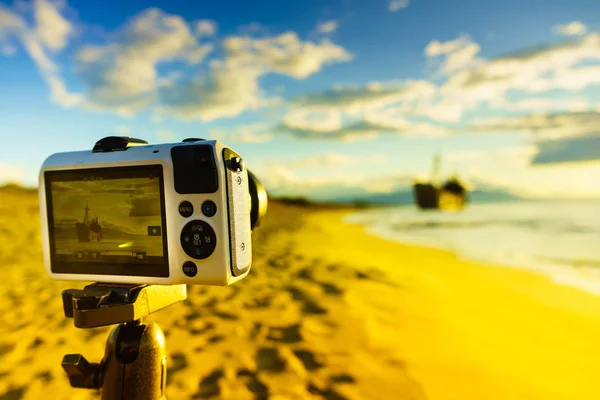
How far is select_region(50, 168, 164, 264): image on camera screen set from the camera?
121 cm

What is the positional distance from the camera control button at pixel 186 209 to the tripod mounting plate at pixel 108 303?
1.13ft

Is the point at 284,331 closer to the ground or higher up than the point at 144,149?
closer to the ground

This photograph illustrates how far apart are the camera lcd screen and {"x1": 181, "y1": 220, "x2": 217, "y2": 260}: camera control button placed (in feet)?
0.36

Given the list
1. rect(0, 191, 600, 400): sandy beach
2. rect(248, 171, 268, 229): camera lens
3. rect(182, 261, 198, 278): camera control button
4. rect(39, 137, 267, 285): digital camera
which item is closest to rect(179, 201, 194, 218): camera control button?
rect(39, 137, 267, 285): digital camera

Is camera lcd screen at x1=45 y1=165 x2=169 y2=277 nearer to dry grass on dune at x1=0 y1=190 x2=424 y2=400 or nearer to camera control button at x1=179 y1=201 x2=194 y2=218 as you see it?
camera control button at x1=179 y1=201 x2=194 y2=218

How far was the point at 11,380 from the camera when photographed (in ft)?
8.68

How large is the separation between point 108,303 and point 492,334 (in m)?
3.40

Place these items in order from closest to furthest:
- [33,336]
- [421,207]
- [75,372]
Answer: [75,372], [33,336], [421,207]

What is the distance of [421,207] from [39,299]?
52027mm

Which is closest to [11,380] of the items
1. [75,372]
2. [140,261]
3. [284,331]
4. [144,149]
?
[75,372]

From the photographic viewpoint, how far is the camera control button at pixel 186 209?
44.9 inches

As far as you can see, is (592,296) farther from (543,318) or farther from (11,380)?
(11,380)

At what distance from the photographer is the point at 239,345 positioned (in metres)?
3.15

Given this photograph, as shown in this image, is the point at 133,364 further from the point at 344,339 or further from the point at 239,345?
the point at 344,339
